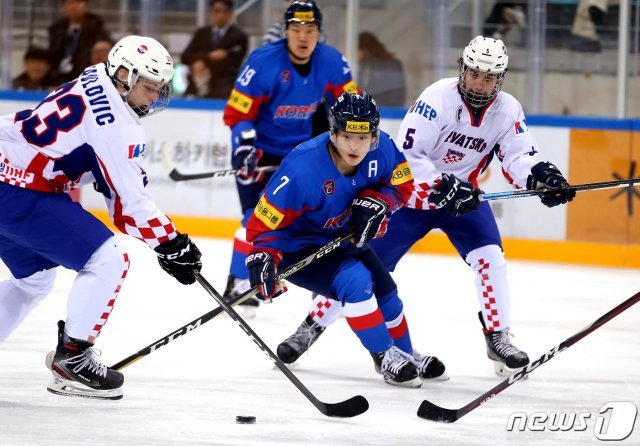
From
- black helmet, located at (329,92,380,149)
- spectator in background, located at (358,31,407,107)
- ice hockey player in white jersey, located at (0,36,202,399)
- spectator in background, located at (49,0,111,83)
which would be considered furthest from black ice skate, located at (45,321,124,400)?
spectator in background, located at (49,0,111,83)

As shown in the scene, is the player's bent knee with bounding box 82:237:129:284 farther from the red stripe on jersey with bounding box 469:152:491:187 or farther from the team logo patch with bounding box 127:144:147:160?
the red stripe on jersey with bounding box 469:152:491:187

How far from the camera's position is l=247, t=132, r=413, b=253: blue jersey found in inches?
138

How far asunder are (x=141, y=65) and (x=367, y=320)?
1019mm

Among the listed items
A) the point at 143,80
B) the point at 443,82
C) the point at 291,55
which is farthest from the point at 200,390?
the point at 291,55

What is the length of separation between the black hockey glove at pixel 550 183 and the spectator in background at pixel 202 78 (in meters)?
4.30

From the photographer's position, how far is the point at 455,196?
12.4ft

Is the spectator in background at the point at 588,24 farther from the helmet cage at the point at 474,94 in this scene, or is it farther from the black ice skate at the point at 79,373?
the black ice skate at the point at 79,373

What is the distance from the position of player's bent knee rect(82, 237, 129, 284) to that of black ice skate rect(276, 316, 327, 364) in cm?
86

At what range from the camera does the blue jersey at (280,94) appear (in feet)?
16.8

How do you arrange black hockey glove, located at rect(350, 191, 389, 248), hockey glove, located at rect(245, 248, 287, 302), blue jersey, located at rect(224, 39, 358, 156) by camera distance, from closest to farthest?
hockey glove, located at rect(245, 248, 287, 302)
black hockey glove, located at rect(350, 191, 389, 248)
blue jersey, located at rect(224, 39, 358, 156)

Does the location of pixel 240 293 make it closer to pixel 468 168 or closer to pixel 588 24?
pixel 468 168

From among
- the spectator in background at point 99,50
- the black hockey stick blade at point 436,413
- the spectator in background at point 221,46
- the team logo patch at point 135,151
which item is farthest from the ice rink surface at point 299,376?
the spectator in background at point 99,50

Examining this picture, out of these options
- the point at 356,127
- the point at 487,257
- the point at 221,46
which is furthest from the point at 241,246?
the point at 221,46

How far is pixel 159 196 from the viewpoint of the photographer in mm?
7789
